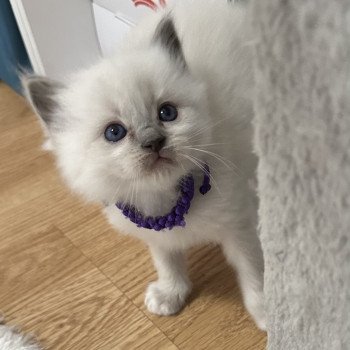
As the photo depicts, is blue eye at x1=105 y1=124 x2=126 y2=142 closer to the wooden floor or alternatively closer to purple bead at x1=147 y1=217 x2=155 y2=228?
purple bead at x1=147 y1=217 x2=155 y2=228

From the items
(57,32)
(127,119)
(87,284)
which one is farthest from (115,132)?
(57,32)

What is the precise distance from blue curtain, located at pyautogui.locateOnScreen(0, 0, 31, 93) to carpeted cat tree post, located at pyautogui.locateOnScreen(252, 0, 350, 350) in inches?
46.8

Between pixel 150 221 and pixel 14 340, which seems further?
pixel 14 340

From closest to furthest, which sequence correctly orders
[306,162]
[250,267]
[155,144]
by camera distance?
[306,162] → [155,144] → [250,267]

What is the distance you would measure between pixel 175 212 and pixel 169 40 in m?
0.26

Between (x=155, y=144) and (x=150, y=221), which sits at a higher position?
(x=155, y=144)

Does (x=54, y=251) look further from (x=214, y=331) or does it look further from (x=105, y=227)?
(x=214, y=331)

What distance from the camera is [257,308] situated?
0.90 metres

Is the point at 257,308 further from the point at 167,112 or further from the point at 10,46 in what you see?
the point at 10,46

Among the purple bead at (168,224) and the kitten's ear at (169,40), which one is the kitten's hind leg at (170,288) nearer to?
the purple bead at (168,224)

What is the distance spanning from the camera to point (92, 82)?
73cm

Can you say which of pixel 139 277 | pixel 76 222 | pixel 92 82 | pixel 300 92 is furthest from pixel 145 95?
pixel 76 222

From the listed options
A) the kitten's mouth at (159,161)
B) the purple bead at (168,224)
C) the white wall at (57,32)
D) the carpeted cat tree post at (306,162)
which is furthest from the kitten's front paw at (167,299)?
the white wall at (57,32)

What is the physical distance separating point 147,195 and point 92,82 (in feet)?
0.60
